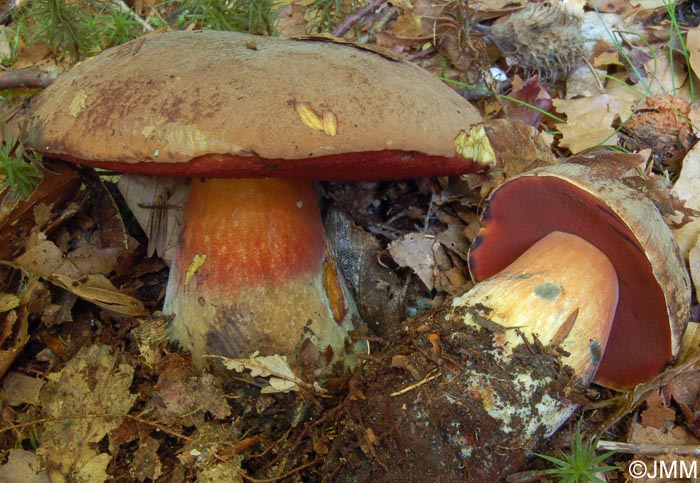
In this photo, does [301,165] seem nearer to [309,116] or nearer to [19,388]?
[309,116]

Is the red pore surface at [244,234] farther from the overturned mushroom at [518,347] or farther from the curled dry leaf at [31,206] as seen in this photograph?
the curled dry leaf at [31,206]

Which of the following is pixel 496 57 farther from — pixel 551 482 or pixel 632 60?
pixel 551 482

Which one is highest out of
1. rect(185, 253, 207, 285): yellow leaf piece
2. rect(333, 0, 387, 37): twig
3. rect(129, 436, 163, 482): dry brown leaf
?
rect(333, 0, 387, 37): twig

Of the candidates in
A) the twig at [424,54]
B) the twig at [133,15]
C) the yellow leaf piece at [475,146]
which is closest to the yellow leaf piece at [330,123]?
the yellow leaf piece at [475,146]

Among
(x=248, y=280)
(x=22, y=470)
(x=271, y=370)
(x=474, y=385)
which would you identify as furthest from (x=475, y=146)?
(x=22, y=470)

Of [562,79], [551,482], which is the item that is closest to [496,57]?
[562,79]

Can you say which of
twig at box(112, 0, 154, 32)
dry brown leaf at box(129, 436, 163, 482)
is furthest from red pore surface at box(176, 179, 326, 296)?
twig at box(112, 0, 154, 32)

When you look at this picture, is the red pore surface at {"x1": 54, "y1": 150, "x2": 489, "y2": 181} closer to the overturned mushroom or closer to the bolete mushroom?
the bolete mushroom
